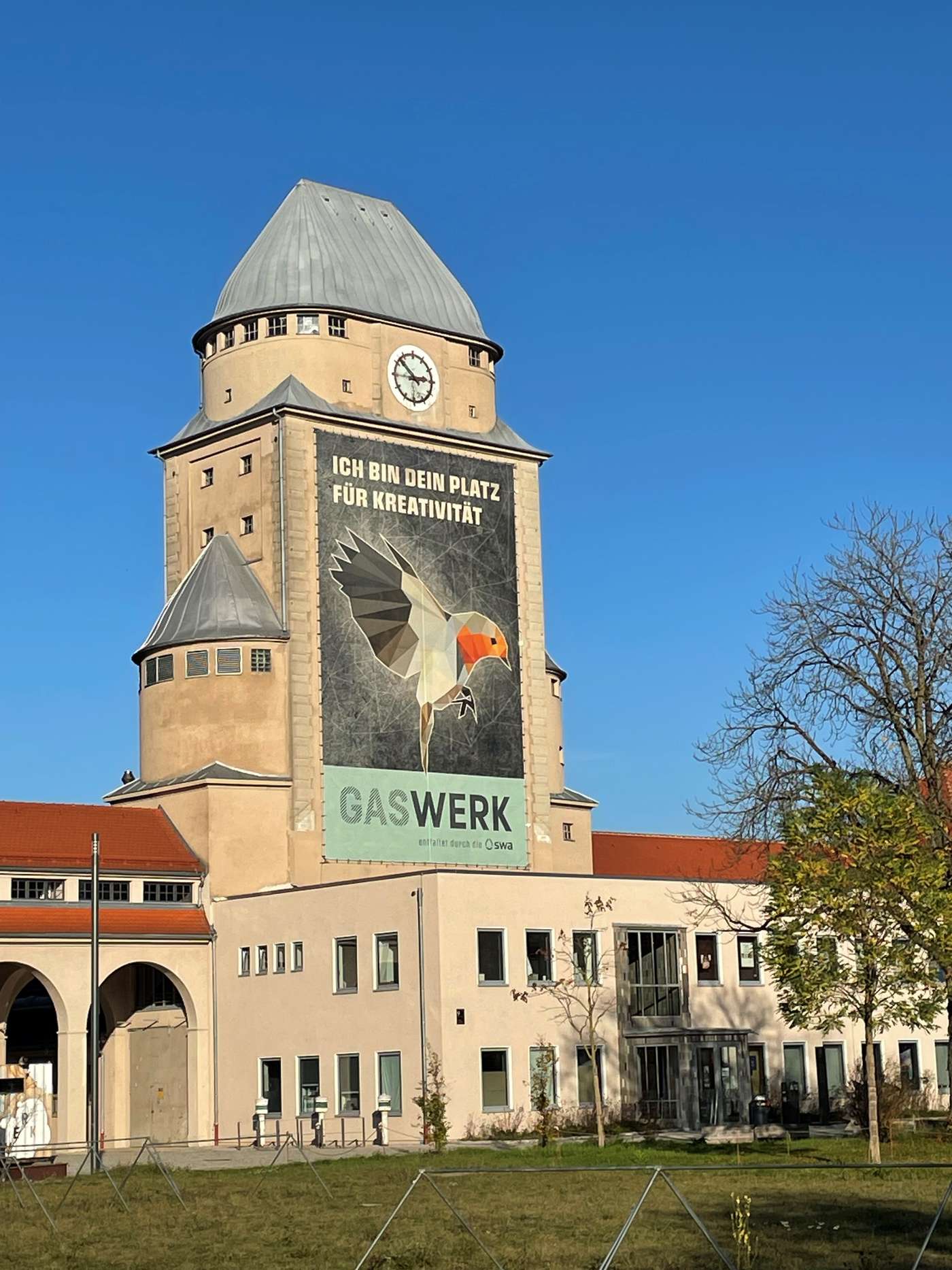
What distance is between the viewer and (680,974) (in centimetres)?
6350

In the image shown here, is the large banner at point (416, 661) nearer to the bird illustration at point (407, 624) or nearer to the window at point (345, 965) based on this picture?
the bird illustration at point (407, 624)

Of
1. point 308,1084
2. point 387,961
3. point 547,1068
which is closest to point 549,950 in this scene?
point 547,1068

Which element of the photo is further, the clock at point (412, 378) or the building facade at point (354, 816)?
the clock at point (412, 378)

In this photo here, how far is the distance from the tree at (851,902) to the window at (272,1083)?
2242cm

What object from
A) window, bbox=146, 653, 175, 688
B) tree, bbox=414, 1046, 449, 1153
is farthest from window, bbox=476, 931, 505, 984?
window, bbox=146, 653, 175, 688

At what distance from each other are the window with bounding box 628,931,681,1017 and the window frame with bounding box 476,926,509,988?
5149 millimetres

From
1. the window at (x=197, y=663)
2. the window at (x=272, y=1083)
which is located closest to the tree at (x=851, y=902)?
the window at (x=272, y=1083)

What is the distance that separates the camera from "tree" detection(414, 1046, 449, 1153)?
51.5 metres

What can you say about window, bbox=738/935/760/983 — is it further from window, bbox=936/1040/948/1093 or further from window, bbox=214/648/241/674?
window, bbox=214/648/241/674

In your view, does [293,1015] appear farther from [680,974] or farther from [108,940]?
[680,974]

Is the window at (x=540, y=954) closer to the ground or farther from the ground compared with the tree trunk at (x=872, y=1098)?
farther from the ground

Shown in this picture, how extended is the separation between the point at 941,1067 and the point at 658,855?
2173 centimetres

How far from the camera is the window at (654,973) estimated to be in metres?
62.3

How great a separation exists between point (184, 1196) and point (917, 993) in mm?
21953
